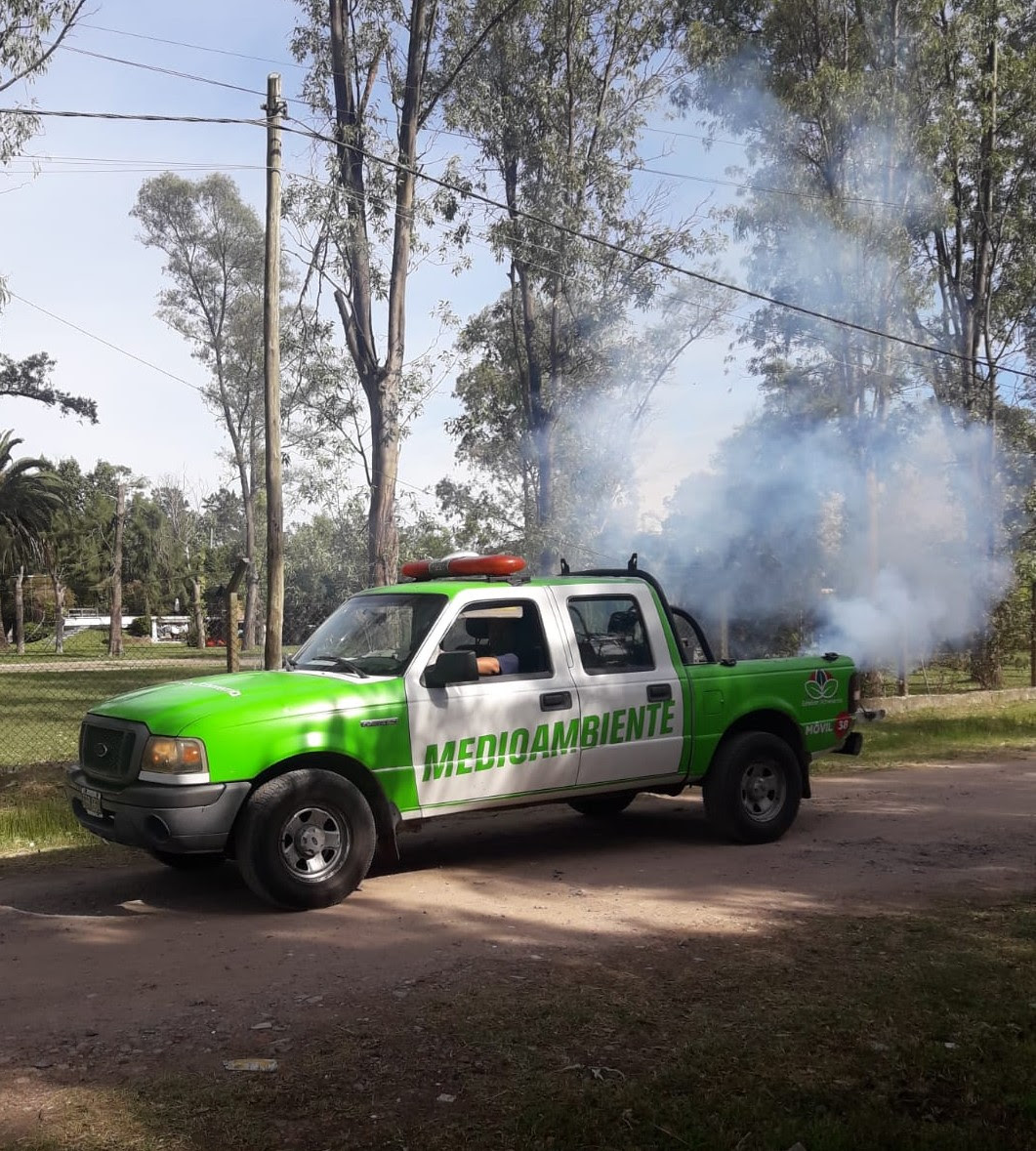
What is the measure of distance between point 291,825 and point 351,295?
1487 cm

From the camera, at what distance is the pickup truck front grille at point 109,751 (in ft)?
21.4

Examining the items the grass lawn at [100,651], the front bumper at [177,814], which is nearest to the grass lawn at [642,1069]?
the front bumper at [177,814]

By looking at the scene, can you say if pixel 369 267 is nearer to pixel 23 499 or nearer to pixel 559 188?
pixel 559 188

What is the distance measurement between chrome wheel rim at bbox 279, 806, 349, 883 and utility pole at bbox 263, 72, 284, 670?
589 cm

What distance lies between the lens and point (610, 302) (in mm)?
23141

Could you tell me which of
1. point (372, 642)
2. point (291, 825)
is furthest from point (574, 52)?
point (291, 825)

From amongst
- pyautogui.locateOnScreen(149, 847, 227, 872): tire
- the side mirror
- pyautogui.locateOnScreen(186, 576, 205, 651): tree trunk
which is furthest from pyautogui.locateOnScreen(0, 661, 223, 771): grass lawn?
pyautogui.locateOnScreen(186, 576, 205, 651): tree trunk

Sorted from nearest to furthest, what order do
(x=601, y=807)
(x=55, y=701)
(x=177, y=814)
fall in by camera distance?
1. (x=177, y=814)
2. (x=601, y=807)
3. (x=55, y=701)

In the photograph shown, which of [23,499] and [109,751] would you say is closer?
[109,751]

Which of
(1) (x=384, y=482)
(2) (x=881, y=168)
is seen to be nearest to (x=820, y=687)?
(1) (x=384, y=482)

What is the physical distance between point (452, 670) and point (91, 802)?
2.27 m

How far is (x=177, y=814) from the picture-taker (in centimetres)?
629

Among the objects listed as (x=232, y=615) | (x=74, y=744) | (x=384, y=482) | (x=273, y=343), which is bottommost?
(x=74, y=744)

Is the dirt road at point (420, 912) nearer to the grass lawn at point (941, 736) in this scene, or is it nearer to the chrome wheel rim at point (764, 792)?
the chrome wheel rim at point (764, 792)
